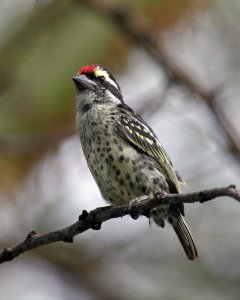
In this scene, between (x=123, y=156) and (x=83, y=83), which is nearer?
(x=123, y=156)

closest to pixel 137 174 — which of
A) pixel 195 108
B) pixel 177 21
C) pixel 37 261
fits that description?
pixel 195 108

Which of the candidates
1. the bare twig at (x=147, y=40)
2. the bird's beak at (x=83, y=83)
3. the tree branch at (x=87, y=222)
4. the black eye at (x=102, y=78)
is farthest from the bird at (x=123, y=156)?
the tree branch at (x=87, y=222)

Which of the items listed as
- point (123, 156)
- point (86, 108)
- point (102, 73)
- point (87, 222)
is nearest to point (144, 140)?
point (123, 156)

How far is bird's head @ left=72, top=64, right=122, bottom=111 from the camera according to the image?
6.26 m

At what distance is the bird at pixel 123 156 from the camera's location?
5.61m

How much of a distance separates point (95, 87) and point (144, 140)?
74cm

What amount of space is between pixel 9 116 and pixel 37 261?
2.14 meters

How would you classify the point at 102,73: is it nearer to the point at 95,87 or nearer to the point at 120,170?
the point at 95,87

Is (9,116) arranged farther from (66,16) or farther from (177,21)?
(177,21)

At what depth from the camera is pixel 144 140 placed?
5.94 metres

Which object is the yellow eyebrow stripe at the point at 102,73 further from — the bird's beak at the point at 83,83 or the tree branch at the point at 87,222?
the tree branch at the point at 87,222

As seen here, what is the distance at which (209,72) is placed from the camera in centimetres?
720

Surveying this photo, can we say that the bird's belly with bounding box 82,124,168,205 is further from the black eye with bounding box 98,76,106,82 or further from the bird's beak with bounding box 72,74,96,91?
the black eye with bounding box 98,76,106,82

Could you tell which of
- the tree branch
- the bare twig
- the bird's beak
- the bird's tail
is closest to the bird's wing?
the bird's tail
